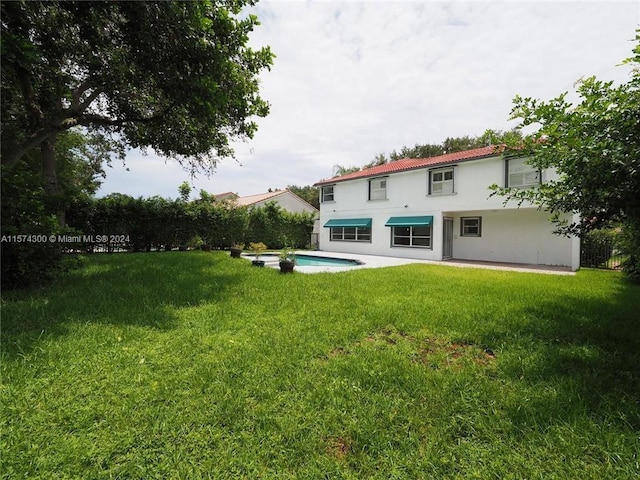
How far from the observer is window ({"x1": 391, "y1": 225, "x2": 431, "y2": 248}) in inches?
855

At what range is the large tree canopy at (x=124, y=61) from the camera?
747 centimetres

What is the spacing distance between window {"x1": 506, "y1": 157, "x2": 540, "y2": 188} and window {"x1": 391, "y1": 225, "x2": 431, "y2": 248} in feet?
19.1

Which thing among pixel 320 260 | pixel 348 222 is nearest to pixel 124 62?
pixel 320 260

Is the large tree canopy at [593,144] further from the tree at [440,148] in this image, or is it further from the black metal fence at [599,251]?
the tree at [440,148]

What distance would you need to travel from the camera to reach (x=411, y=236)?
2264cm

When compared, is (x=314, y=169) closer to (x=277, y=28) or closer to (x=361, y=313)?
(x=277, y=28)

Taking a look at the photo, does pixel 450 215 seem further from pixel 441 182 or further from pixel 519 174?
pixel 519 174

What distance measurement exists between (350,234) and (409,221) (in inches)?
257

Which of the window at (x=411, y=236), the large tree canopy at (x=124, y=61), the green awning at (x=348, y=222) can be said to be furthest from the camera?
the green awning at (x=348, y=222)

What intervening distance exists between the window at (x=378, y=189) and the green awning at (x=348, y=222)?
2.06 meters

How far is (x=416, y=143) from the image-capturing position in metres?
44.0

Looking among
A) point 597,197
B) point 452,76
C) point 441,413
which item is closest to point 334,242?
point 452,76

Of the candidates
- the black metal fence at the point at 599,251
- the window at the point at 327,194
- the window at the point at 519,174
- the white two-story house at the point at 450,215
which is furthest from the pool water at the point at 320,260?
the black metal fence at the point at 599,251

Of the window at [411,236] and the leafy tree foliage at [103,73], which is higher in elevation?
the leafy tree foliage at [103,73]
